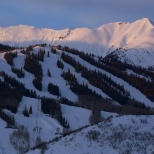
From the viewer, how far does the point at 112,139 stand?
1218 inches

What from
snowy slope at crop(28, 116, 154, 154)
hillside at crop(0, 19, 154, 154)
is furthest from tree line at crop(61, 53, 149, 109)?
snowy slope at crop(28, 116, 154, 154)

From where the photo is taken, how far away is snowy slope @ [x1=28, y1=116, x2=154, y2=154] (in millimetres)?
30047

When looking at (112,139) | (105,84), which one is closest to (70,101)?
(105,84)

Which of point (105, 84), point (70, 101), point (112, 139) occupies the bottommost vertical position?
point (70, 101)

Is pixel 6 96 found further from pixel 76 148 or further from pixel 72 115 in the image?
pixel 76 148

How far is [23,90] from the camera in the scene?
68562 millimetres

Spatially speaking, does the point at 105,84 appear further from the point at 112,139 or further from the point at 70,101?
the point at 112,139

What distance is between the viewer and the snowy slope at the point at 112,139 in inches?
1183

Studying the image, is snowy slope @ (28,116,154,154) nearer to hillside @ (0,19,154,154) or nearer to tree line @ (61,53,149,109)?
hillside @ (0,19,154,154)

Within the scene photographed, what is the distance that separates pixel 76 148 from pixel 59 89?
44148 millimetres

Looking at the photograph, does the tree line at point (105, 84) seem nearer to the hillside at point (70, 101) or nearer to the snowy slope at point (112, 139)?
the hillside at point (70, 101)

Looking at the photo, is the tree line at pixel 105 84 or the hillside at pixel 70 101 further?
the tree line at pixel 105 84

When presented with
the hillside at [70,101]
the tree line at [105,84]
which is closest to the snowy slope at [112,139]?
the hillside at [70,101]

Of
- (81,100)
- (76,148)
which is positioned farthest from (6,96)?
(76,148)
